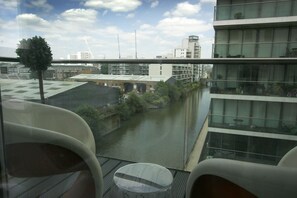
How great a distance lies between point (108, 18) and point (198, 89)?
1.07m

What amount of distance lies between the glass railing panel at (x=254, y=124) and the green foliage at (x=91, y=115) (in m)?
1.11

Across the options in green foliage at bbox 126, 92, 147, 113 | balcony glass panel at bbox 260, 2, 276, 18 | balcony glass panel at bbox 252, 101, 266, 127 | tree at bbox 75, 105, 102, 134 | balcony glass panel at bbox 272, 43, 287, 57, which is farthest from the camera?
green foliage at bbox 126, 92, 147, 113

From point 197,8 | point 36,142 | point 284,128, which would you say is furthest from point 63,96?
point 284,128

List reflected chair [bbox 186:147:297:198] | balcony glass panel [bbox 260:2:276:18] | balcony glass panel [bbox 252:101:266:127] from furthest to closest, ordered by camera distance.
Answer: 1. balcony glass panel [bbox 252:101:266:127]
2. balcony glass panel [bbox 260:2:276:18]
3. reflected chair [bbox 186:147:297:198]

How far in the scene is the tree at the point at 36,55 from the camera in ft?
5.25

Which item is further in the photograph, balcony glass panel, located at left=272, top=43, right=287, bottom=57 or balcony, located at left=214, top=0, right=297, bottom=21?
balcony glass panel, located at left=272, top=43, right=287, bottom=57

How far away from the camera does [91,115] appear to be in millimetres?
2422

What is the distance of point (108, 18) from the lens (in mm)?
2172

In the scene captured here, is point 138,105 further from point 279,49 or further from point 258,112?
point 279,49

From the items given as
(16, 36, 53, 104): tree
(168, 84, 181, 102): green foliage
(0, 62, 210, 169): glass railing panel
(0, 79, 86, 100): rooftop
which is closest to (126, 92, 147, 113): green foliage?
(0, 62, 210, 169): glass railing panel

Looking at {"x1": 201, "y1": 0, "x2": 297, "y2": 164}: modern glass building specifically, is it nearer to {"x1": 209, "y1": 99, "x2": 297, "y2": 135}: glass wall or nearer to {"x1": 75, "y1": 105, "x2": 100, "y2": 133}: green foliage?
{"x1": 209, "y1": 99, "x2": 297, "y2": 135}: glass wall

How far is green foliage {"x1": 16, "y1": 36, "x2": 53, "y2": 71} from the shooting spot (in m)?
1.60

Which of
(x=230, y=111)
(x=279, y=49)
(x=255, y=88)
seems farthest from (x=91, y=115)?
(x=279, y=49)

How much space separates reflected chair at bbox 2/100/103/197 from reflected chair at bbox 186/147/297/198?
2.06 ft
